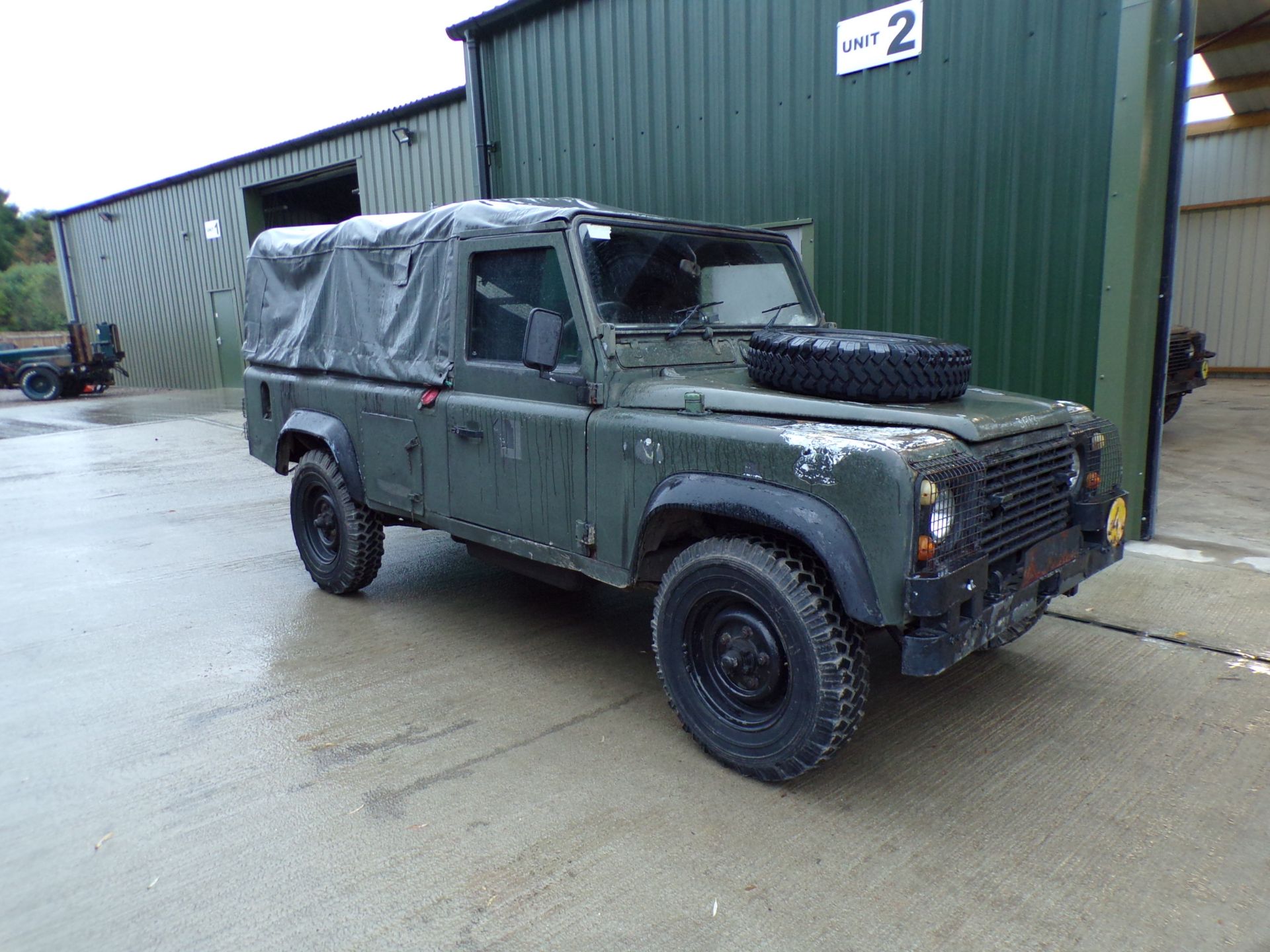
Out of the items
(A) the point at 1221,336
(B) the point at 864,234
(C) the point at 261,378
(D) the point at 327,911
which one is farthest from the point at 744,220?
(A) the point at 1221,336

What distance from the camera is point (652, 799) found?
9.70 ft

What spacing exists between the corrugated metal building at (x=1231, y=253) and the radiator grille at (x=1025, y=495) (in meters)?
15.7

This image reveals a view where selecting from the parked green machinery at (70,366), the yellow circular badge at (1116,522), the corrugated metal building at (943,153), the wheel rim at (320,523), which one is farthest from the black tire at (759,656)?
the parked green machinery at (70,366)

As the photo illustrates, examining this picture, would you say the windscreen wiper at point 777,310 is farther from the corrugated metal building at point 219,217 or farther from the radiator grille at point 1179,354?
the corrugated metal building at point 219,217

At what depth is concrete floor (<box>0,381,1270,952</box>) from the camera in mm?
2393

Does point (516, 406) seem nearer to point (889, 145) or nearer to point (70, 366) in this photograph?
point (889, 145)

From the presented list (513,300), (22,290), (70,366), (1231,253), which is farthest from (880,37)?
(22,290)

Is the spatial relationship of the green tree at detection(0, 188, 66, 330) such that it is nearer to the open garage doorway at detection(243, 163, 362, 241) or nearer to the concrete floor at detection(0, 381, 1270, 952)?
the open garage doorway at detection(243, 163, 362, 241)

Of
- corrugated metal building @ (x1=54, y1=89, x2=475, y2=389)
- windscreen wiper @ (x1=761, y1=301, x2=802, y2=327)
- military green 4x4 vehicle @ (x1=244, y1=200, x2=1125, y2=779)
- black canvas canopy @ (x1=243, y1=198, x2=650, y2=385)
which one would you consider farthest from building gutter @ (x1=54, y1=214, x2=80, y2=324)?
windscreen wiper @ (x1=761, y1=301, x2=802, y2=327)

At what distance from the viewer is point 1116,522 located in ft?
11.3

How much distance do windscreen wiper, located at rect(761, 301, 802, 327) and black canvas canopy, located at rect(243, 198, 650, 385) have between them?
792 mm

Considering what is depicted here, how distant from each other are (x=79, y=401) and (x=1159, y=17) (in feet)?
67.8

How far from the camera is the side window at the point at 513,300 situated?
12.0 feet

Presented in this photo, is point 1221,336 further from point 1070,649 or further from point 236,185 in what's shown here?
point 236,185
